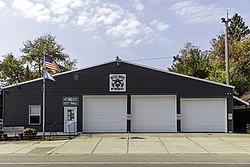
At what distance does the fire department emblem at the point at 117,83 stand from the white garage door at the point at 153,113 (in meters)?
1.07

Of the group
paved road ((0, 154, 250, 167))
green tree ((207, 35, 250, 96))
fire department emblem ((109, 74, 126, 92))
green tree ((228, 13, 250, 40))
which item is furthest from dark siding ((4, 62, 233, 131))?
green tree ((228, 13, 250, 40))

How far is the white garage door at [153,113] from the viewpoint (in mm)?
26250

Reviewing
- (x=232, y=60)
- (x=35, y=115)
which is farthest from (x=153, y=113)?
(x=232, y=60)

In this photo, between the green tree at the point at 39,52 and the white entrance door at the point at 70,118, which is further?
the green tree at the point at 39,52

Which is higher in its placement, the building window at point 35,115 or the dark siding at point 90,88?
the dark siding at point 90,88

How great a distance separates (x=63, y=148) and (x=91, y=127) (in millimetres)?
9464

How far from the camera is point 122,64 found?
86.7ft

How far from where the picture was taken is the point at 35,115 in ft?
86.9

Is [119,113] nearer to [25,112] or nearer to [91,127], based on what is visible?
[91,127]

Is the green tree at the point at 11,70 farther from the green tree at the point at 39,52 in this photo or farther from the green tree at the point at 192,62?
the green tree at the point at 192,62

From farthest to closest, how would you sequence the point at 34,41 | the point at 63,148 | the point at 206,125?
the point at 34,41, the point at 206,125, the point at 63,148

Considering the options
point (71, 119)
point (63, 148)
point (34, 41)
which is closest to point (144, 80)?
point (71, 119)

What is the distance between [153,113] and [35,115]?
8445mm

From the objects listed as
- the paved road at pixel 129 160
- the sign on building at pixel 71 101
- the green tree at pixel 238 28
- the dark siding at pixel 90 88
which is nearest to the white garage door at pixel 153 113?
the dark siding at pixel 90 88
